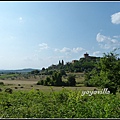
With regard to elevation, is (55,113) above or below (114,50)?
below

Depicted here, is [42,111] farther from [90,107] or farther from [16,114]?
[90,107]

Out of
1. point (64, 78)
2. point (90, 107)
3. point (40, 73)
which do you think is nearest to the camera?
point (90, 107)

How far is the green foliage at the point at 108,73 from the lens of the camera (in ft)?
44.5

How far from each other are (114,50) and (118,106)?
12086mm

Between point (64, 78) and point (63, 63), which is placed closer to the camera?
point (64, 78)

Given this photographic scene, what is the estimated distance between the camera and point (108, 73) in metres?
13.8

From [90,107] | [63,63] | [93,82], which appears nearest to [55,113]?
[90,107]

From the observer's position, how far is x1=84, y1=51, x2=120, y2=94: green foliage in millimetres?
13562

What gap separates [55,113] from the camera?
316 cm

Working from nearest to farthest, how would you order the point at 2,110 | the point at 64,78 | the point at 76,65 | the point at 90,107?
the point at 90,107, the point at 2,110, the point at 64,78, the point at 76,65

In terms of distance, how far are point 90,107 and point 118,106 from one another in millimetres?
500

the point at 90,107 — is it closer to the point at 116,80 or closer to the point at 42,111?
the point at 42,111

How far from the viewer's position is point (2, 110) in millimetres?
3387

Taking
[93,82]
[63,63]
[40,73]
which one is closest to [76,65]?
[63,63]
